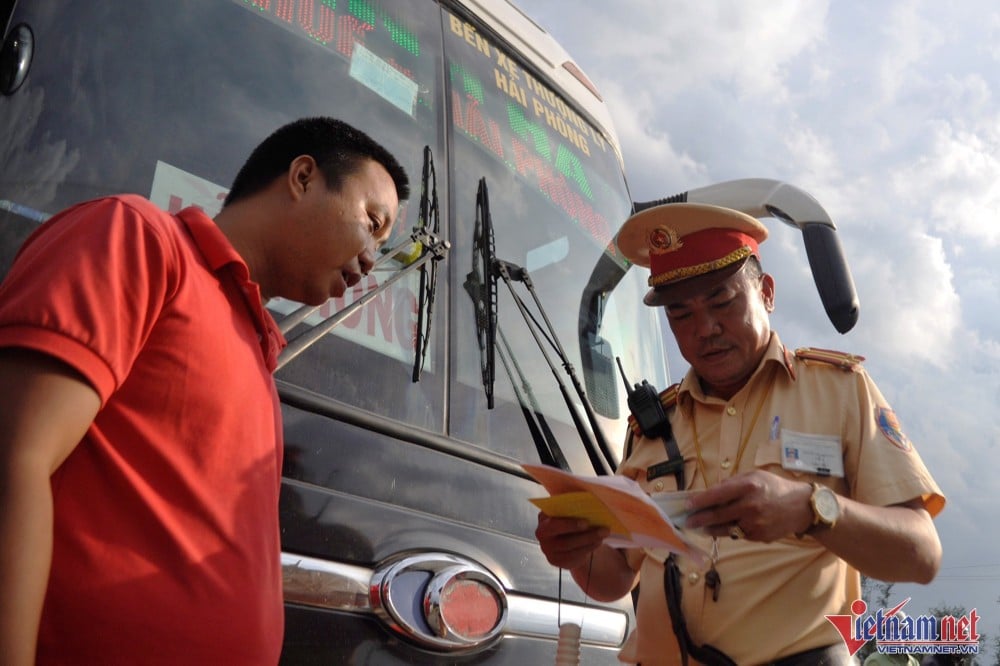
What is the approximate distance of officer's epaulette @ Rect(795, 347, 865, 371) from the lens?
192 cm

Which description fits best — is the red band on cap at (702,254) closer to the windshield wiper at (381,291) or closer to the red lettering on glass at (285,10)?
the windshield wiper at (381,291)

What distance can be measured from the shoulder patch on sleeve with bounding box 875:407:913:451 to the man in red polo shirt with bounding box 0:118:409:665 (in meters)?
1.24

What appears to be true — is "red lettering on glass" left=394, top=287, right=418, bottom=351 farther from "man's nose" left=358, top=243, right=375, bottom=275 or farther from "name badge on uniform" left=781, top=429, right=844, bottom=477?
"name badge on uniform" left=781, top=429, right=844, bottom=477

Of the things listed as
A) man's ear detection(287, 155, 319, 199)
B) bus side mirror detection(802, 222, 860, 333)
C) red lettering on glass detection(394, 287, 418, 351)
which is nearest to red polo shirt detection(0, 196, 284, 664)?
man's ear detection(287, 155, 319, 199)

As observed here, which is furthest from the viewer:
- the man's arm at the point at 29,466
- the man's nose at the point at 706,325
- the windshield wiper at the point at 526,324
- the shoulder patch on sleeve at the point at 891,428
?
the windshield wiper at the point at 526,324

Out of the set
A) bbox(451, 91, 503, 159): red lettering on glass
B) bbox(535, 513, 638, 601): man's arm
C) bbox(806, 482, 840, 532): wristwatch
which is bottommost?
bbox(535, 513, 638, 601): man's arm

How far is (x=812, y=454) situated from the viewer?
1781mm

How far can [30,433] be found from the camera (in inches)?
39.5

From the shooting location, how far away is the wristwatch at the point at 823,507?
4.90 ft

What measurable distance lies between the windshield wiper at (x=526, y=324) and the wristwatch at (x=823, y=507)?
0.97 metres

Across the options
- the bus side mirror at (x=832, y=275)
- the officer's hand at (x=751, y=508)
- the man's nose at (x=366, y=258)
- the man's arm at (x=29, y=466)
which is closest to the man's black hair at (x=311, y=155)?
the man's nose at (x=366, y=258)

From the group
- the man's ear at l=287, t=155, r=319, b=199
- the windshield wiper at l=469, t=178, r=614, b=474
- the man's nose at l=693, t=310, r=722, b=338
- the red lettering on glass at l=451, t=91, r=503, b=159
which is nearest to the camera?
the man's ear at l=287, t=155, r=319, b=199

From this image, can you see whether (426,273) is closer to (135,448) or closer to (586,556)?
(586,556)

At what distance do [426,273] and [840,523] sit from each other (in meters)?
1.24
